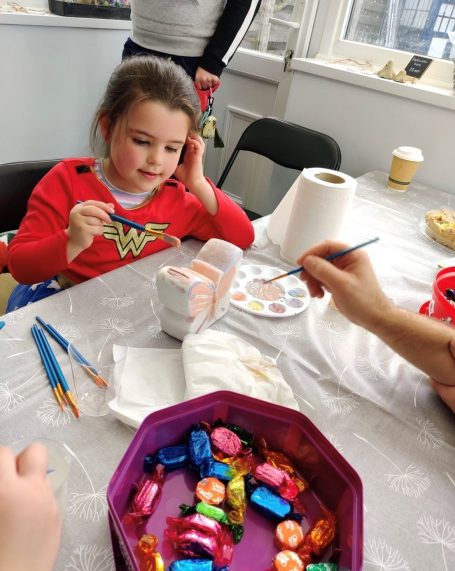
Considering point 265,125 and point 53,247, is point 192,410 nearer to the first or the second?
point 53,247

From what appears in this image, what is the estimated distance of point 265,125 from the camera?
6.04 feet

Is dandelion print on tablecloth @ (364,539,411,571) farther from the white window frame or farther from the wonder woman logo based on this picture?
the white window frame

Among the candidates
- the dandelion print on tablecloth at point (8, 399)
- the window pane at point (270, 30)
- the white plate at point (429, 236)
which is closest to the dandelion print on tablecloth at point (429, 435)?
the dandelion print on tablecloth at point (8, 399)

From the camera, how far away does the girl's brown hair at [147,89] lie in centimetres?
92

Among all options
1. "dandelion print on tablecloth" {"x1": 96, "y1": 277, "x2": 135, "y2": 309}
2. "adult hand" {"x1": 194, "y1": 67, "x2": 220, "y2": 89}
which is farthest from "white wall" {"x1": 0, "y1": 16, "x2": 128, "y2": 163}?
"dandelion print on tablecloth" {"x1": 96, "y1": 277, "x2": 135, "y2": 309}

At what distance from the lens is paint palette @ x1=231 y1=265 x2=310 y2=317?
2.68 ft

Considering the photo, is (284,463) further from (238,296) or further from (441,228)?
(441,228)

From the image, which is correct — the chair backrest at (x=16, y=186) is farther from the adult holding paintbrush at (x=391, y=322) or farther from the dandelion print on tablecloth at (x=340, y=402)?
the dandelion print on tablecloth at (x=340, y=402)

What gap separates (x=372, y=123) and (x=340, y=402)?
144cm

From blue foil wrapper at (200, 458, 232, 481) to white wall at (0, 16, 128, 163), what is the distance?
6.37 feet

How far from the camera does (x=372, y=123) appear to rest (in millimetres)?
1774

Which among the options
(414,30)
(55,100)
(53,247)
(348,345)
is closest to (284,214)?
(348,345)

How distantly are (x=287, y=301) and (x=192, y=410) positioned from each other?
384 millimetres

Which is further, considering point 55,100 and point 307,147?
point 55,100
